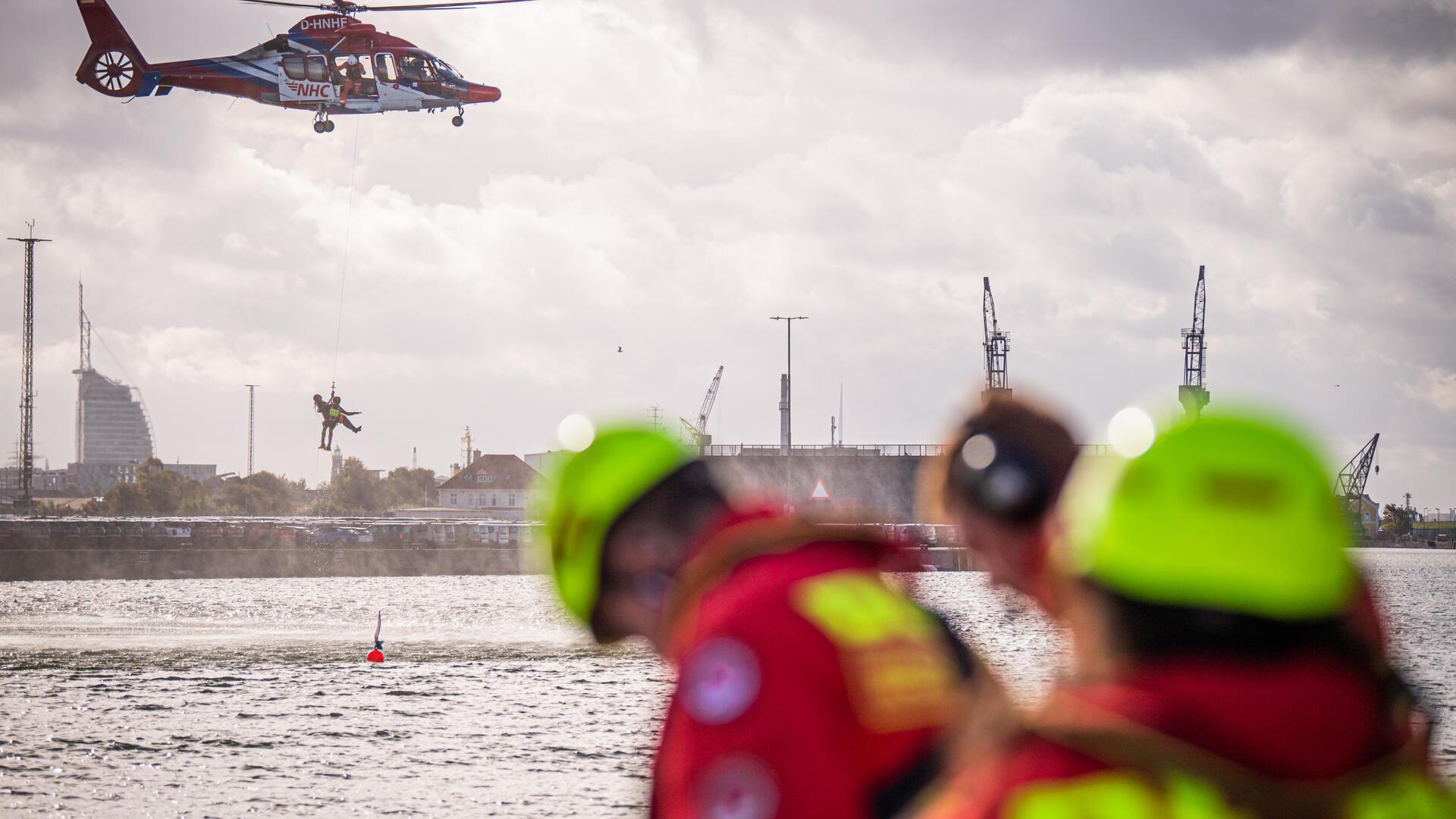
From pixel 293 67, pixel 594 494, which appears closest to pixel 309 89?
pixel 293 67

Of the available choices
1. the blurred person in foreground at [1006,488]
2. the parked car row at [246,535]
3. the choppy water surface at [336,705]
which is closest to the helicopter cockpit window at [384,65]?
the choppy water surface at [336,705]

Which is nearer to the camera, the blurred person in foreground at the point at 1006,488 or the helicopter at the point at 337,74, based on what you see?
the blurred person in foreground at the point at 1006,488

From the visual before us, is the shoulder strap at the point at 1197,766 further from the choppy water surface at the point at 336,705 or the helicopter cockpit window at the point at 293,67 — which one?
the helicopter cockpit window at the point at 293,67

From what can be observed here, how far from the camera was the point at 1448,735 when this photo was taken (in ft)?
84.9

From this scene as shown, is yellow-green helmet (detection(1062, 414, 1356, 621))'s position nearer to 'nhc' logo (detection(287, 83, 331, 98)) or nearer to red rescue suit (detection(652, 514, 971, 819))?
red rescue suit (detection(652, 514, 971, 819))

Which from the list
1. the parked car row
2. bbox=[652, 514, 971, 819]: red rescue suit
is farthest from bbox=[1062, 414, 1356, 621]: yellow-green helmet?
the parked car row

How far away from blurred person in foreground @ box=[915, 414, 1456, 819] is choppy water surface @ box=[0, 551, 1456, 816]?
6.35 ft

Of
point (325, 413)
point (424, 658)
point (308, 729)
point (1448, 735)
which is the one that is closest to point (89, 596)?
point (325, 413)

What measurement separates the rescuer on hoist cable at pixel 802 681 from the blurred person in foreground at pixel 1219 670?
1.65ft

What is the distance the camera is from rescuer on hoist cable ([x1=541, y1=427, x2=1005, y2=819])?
229 centimetres

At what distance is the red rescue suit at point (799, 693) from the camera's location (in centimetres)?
229

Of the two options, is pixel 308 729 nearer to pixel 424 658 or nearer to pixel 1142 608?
pixel 424 658

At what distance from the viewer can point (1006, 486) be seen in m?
4.18

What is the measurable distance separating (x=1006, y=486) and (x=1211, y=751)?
2.51m
